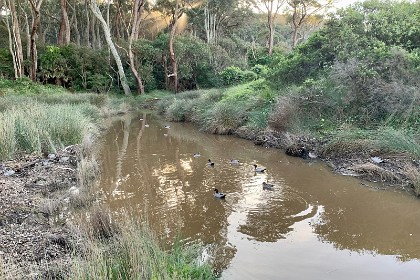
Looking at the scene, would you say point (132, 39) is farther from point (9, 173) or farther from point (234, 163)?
point (9, 173)

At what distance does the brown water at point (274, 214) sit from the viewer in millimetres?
4953

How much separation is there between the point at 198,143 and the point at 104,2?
24.0 m

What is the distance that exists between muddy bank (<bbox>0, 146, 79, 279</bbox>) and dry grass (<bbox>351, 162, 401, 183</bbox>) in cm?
605

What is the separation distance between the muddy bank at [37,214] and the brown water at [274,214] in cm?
86

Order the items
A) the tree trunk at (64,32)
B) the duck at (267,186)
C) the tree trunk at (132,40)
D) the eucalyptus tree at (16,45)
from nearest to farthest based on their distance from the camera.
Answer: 1. the duck at (267,186)
2. the eucalyptus tree at (16,45)
3. the tree trunk at (132,40)
4. the tree trunk at (64,32)

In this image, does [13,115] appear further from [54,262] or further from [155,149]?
[54,262]

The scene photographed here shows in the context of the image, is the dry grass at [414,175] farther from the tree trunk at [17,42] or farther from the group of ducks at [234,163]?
the tree trunk at [17,42]

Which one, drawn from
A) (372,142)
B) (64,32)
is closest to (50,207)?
(372,142)

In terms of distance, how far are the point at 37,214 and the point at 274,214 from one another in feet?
12.3

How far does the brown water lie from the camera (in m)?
4.95

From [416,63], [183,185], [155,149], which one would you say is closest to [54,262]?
[183,185]

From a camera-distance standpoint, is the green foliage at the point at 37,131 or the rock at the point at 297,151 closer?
the green foliage at the point at 37,131

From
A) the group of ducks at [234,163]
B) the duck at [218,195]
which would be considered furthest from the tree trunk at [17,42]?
the duck at [218,195]

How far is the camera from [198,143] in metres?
13.2
